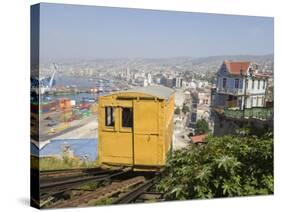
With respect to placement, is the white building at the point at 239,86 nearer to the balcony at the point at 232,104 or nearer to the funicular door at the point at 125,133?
the balcony at the point at 232,104

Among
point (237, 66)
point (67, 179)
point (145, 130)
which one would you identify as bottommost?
point (67, 179)

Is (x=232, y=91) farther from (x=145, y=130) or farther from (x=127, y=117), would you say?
(x=127, y=117)

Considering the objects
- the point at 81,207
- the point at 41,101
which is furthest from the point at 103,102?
the point at 81,207

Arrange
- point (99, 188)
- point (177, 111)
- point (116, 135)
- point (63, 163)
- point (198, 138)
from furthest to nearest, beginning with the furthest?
point (198, 138)
point (177, 111)
point (116, 135)
point (99, 188)
point (63, 163)

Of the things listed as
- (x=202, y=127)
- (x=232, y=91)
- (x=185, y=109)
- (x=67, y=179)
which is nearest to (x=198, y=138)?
(x=202, y=127)

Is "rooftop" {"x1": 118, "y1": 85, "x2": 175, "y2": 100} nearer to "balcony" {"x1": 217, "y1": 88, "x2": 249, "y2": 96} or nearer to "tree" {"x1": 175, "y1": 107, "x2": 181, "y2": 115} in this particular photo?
"tree" {"x1": 175, "y1": 107, "x2": 181, "y2": 115}

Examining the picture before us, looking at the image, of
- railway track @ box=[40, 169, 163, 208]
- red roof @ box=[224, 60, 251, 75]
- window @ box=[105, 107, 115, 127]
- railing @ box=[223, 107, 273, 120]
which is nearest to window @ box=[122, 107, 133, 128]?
window @ box=[105, 107, 115, 127]

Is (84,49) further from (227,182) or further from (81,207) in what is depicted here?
(227,182)
